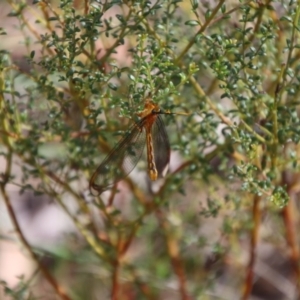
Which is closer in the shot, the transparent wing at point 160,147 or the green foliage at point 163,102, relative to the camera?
the green foliage at point 163,102

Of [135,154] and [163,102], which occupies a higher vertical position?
[163,102]

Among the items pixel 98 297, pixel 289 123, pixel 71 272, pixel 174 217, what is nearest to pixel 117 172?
pixel 289 123

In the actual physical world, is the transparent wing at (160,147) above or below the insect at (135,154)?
above

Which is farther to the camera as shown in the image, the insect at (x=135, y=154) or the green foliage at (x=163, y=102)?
the insect at (x=135, y=154)
